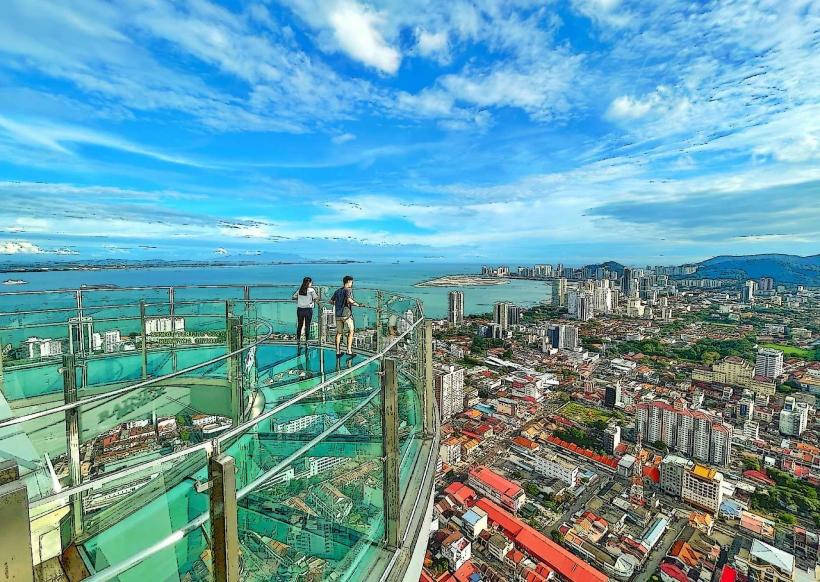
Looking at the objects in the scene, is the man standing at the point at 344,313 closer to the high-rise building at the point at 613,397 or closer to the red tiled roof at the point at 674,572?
the red tiled roof at the point at 674,572

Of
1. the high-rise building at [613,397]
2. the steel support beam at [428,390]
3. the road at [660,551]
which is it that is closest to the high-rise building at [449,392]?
the high-rise building at [613,397]

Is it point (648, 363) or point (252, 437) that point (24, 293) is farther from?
point (648, 363)

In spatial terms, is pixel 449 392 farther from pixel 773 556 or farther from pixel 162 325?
pixel 162 325

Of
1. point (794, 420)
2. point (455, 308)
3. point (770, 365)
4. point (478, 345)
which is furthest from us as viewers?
point (455, 308)

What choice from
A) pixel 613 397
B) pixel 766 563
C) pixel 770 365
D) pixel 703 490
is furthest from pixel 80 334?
pixel 770 365

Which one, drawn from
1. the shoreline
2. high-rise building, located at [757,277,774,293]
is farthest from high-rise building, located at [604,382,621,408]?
high-rise building, located at [757,277,774,293]

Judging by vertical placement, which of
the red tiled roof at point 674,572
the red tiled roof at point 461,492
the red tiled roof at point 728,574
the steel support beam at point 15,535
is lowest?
the red tiled roof at point 674,572
